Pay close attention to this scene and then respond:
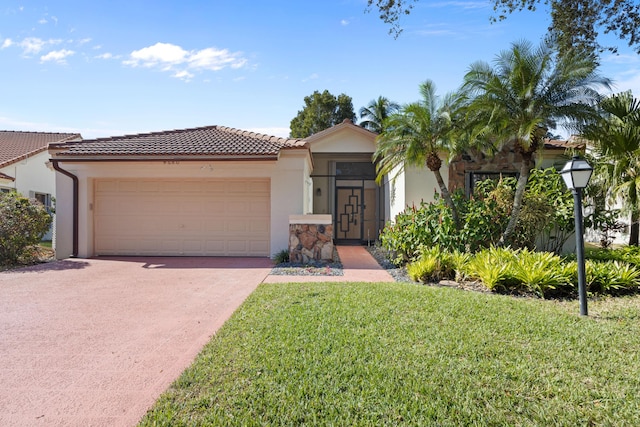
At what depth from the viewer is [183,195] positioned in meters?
12.5

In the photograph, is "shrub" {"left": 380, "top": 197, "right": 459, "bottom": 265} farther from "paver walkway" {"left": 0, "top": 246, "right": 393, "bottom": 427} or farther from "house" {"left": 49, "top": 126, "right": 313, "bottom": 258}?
"house" {"left": 49, "top": 126, "right": 313, "bottom": 258}

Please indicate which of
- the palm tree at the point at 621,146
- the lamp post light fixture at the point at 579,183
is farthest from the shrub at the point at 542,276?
the palm tree at the point at 621,146

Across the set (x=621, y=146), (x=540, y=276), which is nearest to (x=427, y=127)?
(x=540, y=276)

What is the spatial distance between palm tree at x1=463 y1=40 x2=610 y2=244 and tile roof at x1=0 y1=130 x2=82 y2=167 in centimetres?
2023

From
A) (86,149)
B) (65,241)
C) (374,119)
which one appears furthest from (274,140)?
(374,119)

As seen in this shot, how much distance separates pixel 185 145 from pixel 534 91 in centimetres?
1009

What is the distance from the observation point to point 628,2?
8.35 meters

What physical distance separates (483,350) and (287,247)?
814 centimetres


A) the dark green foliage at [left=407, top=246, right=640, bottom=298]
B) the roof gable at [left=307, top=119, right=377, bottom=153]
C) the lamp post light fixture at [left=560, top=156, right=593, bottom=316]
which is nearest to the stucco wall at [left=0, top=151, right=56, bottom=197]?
the roof gable at [left=307, top=119, right=377, bottom=153]

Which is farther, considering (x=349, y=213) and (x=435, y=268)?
(x=349, y=213)

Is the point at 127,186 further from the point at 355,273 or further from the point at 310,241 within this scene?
the point at 355,273

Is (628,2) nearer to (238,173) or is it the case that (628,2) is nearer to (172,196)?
(238,173)

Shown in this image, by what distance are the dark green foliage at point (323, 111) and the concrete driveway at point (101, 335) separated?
22188 mm

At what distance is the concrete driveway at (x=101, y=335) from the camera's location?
321cm
